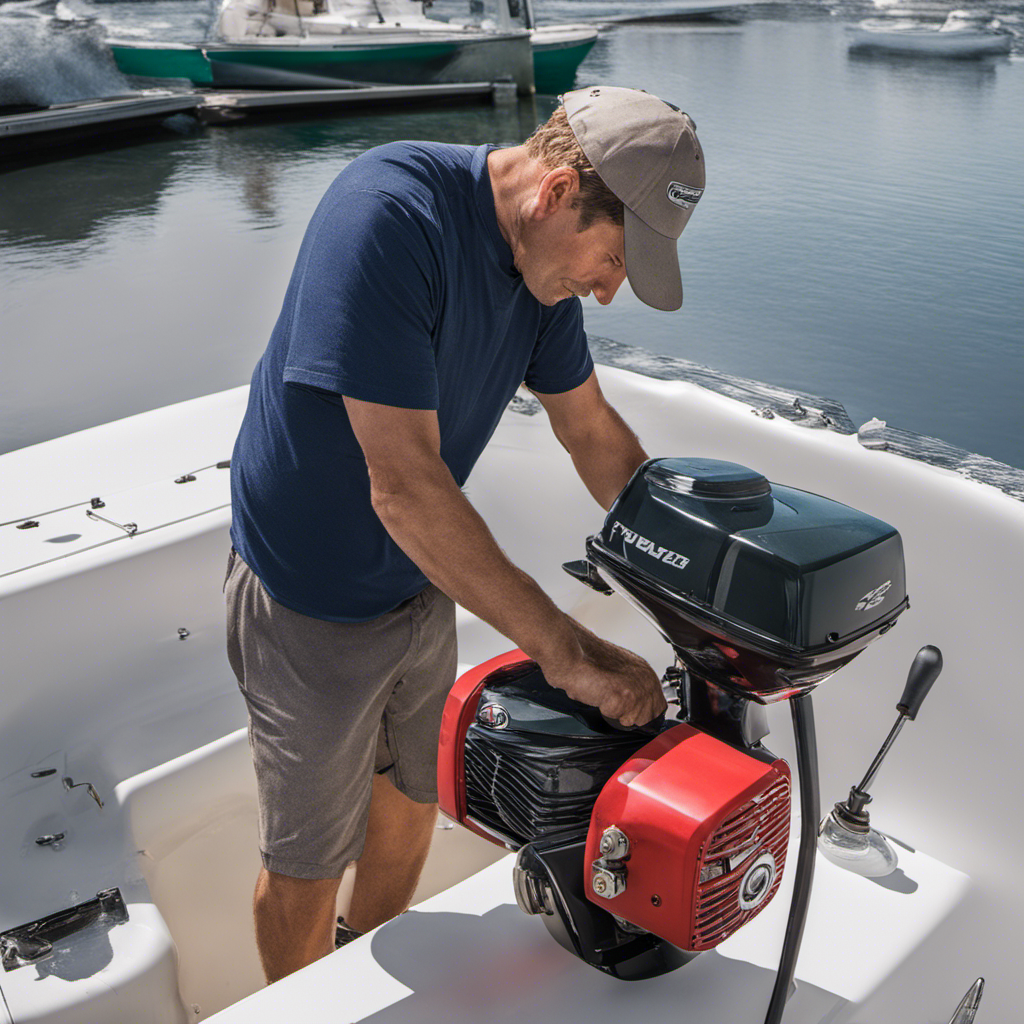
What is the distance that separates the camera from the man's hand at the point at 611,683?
2.25ft

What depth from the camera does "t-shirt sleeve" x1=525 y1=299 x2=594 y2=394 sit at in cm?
93

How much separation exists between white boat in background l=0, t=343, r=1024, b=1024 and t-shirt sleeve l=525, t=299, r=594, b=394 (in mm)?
453

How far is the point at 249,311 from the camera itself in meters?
4.25


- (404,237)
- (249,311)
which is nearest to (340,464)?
(404,237)

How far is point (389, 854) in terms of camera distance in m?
1.12

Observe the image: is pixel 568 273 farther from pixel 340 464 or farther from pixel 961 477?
pixel 961 477

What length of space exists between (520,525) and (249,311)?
291 centimetres

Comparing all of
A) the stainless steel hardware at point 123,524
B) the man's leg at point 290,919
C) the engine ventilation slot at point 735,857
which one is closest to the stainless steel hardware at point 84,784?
the stainless steel hardware at point 123,524

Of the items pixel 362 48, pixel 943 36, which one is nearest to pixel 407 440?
pixel 943 36

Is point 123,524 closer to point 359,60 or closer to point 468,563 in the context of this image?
point 468,563

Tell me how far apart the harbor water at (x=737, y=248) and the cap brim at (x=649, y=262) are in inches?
30.1

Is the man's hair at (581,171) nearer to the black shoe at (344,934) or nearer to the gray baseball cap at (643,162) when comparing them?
the gray baseball cap at (643,162)

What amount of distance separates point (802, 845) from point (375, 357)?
0.45 metres

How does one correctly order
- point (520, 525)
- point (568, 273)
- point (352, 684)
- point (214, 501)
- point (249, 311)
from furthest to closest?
point (249, 311), point (520, 525), point (214, 501), point (352, 684), point (568, 273)
